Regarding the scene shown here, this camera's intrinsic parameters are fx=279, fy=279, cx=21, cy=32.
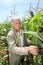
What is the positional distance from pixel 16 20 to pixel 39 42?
1.39ft

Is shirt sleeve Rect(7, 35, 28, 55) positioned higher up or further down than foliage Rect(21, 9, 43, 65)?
further down

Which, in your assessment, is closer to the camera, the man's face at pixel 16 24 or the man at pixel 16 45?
the man at pixel 16 45

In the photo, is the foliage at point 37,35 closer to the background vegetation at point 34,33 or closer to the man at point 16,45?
the background vegetation at point 34,33

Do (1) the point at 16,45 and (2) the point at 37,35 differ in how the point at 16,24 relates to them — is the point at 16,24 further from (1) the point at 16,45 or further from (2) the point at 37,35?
(2) the point at 37,35

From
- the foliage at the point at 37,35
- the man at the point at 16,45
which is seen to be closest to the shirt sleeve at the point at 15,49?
the man at the point at 16,45

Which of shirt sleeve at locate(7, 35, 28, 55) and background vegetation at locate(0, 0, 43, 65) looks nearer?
background vegetation at locate(0, 0, 43, 65)

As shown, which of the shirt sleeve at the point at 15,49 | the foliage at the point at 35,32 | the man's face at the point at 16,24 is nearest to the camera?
the foliage at the point at 35,32

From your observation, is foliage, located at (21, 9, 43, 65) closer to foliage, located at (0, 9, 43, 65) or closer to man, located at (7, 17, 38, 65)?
foliage, located at (0, 9, 43, 65)

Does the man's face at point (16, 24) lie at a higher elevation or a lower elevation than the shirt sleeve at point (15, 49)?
higher

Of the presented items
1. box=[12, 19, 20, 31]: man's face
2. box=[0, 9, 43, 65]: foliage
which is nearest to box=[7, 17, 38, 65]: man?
box=[12, 19, 20, 31]: man's face

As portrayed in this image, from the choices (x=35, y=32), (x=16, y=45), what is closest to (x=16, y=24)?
(x=16, y=45)

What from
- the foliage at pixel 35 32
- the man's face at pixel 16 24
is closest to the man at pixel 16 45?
the man's face at pixel 16 24

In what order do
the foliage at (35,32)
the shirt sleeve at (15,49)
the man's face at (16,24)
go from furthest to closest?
the man's face at (16,24)
the shirt sleeve at (15,49)
the foliage at (35,32)

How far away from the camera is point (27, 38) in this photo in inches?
118
